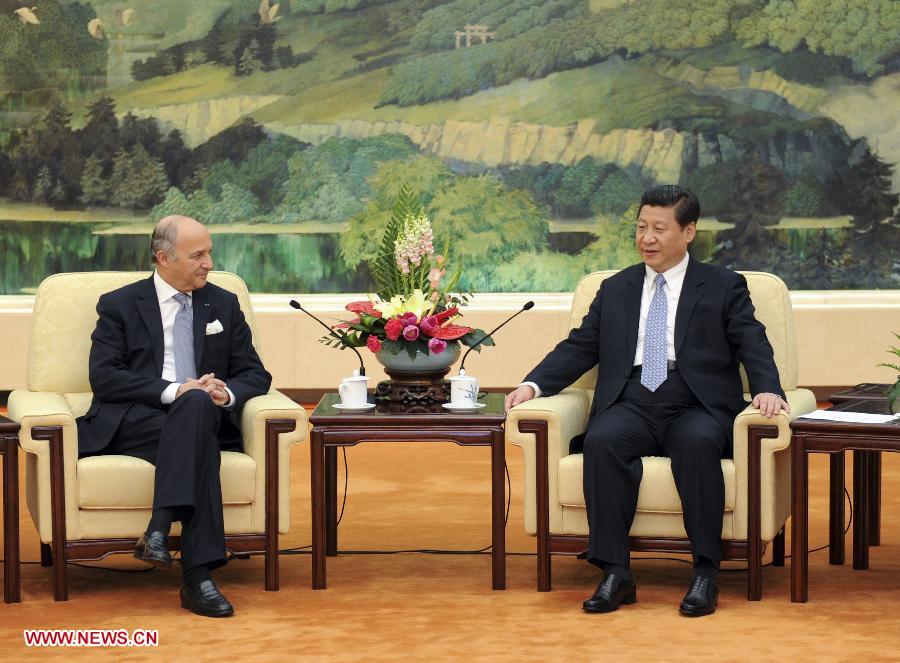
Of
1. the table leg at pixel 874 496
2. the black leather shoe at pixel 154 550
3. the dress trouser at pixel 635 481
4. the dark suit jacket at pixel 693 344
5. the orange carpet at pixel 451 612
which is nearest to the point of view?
the orange carpet at pixel 451 612

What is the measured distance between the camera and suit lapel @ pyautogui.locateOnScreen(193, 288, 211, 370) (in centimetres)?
438

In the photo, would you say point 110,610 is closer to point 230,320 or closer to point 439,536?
point 230,320

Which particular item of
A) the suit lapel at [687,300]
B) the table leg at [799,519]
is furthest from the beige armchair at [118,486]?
the table leg at [799,519]

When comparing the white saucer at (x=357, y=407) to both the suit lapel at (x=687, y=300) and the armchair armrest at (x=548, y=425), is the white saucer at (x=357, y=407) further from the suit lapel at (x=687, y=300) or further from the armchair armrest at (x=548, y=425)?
the suit lapel at (x=687, y=300)

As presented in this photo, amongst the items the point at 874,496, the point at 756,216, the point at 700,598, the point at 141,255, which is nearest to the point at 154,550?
the point at 700,598

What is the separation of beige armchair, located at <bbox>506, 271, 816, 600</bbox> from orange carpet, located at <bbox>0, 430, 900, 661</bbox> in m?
0.16

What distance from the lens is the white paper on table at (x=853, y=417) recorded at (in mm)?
3870

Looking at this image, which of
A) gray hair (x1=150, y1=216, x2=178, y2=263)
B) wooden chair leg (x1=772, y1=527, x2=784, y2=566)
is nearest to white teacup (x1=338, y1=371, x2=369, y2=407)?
gray hair (x1=150, y1=216, x2=178, y2=263)

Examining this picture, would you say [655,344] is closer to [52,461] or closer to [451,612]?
[451,612]

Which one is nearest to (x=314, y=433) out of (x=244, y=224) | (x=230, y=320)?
(x=230, y=320)

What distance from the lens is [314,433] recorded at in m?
4.17

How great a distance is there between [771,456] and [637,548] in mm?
470

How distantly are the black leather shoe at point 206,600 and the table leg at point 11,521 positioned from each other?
1.65 ft

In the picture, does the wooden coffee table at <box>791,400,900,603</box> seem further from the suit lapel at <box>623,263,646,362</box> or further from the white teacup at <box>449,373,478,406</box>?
the white teacup at <box>449,373,478,406</box>
